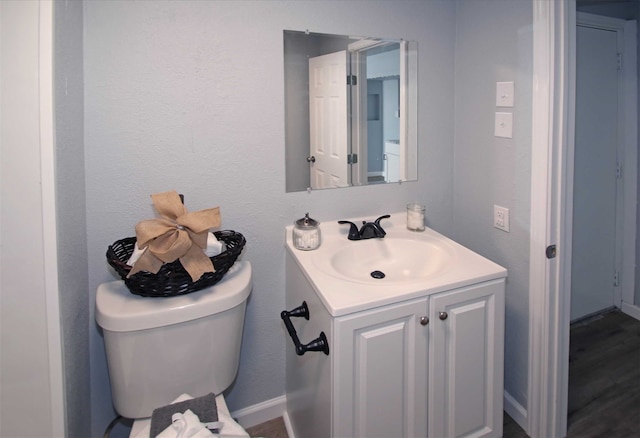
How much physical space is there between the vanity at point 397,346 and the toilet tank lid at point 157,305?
211 mm

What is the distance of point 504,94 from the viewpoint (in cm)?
166

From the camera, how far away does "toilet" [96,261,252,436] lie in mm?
1226

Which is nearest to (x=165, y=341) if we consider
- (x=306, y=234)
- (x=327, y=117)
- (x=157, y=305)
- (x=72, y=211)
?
(x=157, y=305)

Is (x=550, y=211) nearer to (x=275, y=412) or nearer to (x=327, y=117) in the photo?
(x=327, y=117)

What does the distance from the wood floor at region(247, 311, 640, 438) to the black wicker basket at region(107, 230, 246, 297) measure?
0.88 metres

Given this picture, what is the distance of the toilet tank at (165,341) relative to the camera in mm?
1226

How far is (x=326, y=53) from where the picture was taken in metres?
1.67

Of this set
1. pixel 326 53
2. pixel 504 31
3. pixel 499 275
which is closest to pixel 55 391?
pixel 499 275

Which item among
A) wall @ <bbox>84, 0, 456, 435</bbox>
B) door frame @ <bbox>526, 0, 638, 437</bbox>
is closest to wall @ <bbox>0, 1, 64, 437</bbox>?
wall @ <bbox>84, 0, 456, 435</bbox>

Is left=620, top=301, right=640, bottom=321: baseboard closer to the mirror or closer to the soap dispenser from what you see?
the mirror

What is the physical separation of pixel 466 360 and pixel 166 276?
1027 mm

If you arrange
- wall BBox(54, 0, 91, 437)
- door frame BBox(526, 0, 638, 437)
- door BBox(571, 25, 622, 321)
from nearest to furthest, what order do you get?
wall BBox(54, 0, 91, 437)
door frame BBox(526, 0, 638, 437)
door BBox(571, 25, 622, 321)

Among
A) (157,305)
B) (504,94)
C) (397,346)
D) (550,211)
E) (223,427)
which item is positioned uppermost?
(504,94)

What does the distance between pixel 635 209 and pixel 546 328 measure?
62.3 inches
